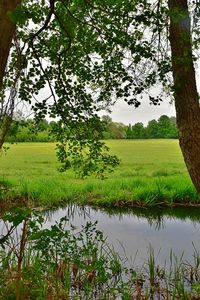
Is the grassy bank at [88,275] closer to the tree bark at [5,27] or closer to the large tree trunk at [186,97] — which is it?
the large tree trunk at [186,97]

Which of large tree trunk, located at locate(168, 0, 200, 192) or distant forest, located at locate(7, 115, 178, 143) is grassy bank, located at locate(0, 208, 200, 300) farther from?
large tree trunk, located at locate(168, 0, 200, 192)

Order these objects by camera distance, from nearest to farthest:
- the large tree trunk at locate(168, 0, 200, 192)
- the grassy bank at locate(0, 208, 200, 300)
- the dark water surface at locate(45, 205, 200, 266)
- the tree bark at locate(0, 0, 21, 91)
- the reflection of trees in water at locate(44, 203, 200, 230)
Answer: the tree bark at locate(0, 0, 21, 91) < the large tree trunk at locate(168, 0, 200, 192) < the grassy bank at locate(0, 208, 200, 300) < the dark water surface at locate(45, 205, 200, 266) < the reflection of trees in water at locate(44, 203, 200, 230)

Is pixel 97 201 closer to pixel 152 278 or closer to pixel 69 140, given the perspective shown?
pixel 152 278

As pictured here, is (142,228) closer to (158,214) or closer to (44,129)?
(158,214)

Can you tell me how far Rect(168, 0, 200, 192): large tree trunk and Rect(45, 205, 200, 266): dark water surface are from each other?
3.69 m

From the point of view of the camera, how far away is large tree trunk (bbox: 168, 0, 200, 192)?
3850 millimetres

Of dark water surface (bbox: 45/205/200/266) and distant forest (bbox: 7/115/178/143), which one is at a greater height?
distant forest (bbox: 7/115/178/143)

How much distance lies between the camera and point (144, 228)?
10.1 meters

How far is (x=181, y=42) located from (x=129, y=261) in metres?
4.53

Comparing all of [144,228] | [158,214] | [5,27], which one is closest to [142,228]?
[144,228]

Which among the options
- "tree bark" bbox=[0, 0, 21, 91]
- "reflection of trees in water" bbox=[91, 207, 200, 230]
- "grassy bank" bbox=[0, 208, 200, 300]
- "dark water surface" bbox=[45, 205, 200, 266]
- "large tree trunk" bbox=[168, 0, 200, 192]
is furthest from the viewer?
"reflection of trees in water" bbox=[91, 207, 200, 230]

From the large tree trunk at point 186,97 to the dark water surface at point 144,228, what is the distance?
12.1ft

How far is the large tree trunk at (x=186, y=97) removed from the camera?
3.85 m

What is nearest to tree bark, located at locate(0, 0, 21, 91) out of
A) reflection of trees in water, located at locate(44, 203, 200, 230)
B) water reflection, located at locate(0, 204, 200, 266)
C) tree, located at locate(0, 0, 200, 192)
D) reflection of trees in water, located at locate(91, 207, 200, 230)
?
tree, located at locate(0, 0, 200, 192)
